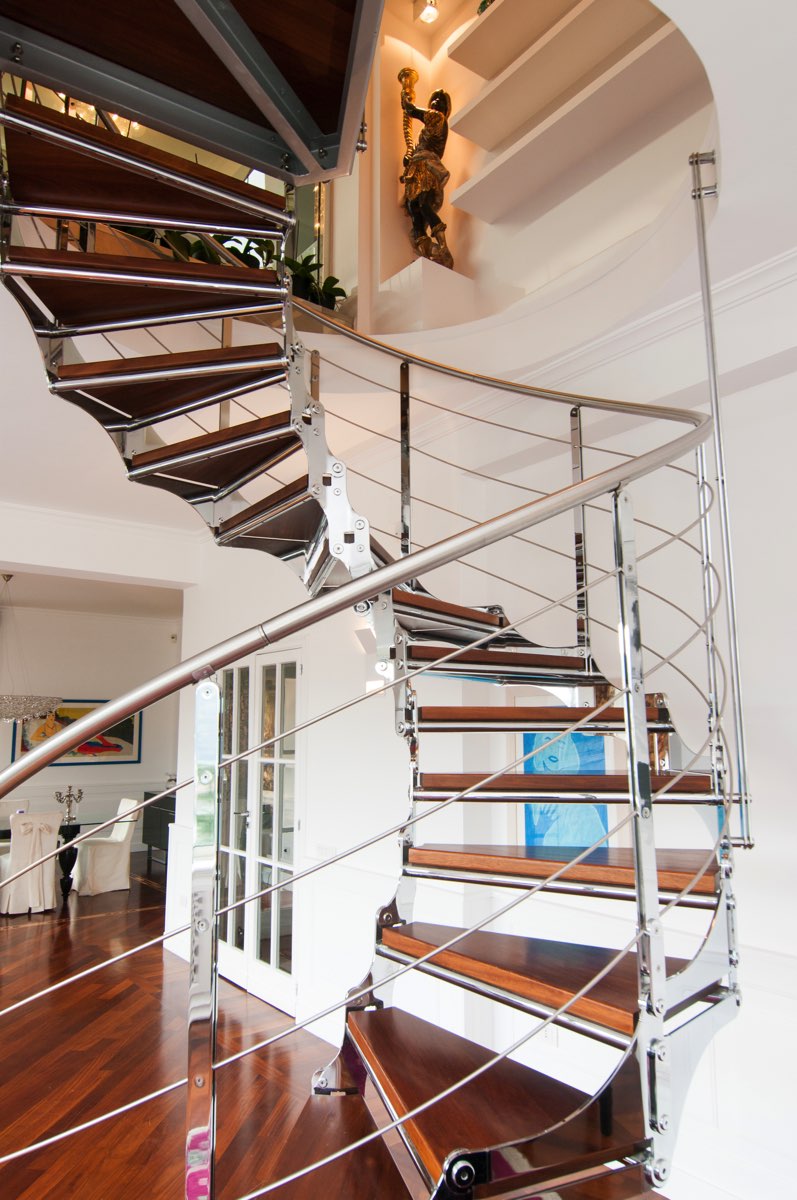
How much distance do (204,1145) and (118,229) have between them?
2858 mm

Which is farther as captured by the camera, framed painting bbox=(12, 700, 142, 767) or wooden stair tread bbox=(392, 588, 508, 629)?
framed painting bbox=(12, 700, 142, 767)

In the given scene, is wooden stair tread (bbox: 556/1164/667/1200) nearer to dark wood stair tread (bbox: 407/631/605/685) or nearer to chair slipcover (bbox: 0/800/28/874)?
dark wood stair tread (bbox: 407/631/605/685)

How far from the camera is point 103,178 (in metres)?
1.86

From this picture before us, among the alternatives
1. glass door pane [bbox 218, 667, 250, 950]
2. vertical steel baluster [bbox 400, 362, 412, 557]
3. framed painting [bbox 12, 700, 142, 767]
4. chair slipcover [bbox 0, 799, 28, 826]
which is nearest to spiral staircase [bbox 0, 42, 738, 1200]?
vertical steel baluster [bbox 400, 362, 412, 557]

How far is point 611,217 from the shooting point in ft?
10.9

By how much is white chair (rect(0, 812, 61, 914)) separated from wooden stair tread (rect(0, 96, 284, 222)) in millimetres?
5961

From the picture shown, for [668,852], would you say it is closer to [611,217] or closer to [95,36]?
[95,36]

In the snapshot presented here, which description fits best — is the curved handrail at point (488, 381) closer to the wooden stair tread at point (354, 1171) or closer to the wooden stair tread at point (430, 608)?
the wooden stair tread at point (430, 608)

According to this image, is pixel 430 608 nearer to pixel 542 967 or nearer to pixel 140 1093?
pixel 542 967

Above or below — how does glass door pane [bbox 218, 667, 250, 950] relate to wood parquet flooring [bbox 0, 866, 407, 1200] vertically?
above

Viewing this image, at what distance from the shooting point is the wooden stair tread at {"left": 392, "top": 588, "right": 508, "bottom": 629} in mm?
2107

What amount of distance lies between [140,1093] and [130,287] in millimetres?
3221

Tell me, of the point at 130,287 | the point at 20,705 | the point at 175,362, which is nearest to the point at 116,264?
the point at 130,287

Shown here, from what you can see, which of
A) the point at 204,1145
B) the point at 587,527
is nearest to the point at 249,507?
the point at 587,527
